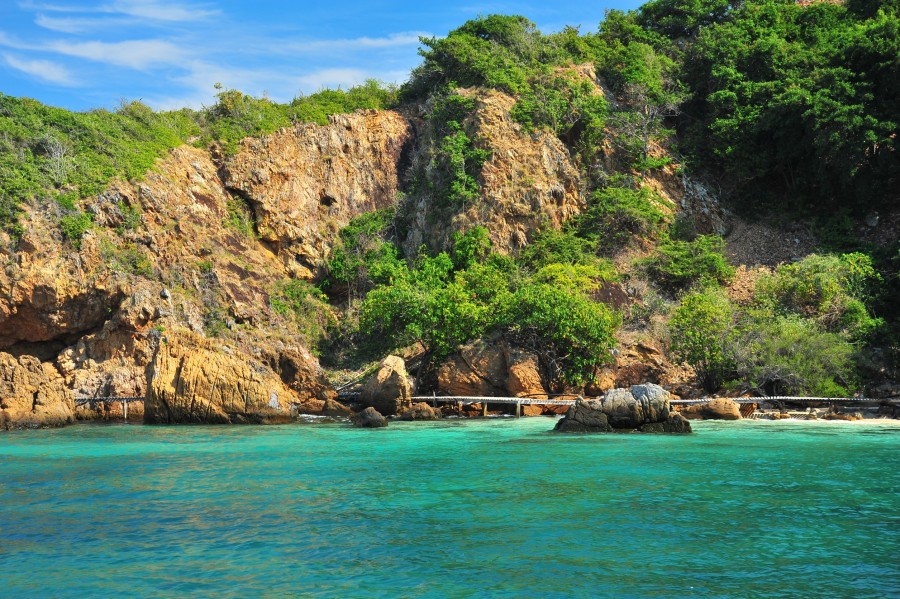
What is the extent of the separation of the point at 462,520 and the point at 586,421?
475 inches

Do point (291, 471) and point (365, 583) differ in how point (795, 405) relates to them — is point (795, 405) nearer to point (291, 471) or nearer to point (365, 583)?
point (291, 471)

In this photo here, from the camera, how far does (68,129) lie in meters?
38.0

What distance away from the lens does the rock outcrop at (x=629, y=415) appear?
23.0 meters

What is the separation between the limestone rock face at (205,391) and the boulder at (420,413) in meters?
4.37

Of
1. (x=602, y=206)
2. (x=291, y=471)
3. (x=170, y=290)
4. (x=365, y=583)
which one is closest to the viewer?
(x=365, y=583)

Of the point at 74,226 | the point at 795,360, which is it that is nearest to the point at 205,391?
the point at 74,226

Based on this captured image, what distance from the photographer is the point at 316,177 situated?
44.4 meters

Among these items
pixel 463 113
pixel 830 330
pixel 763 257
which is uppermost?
pixel 463 113

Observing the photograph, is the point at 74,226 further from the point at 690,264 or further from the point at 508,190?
the point at 690,264

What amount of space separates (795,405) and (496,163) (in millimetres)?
20513

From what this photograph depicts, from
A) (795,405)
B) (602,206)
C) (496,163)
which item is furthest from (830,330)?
(496,163)

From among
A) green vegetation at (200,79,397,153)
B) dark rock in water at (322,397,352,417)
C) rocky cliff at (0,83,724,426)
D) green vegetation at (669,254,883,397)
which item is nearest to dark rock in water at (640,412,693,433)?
green vegetation at (669,254,883,397)

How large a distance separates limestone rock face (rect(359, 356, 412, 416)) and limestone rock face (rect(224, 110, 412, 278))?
1297 centimetres

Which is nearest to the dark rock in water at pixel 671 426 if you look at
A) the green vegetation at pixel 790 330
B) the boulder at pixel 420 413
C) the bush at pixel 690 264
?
the green vegetation at pixel 790 330
